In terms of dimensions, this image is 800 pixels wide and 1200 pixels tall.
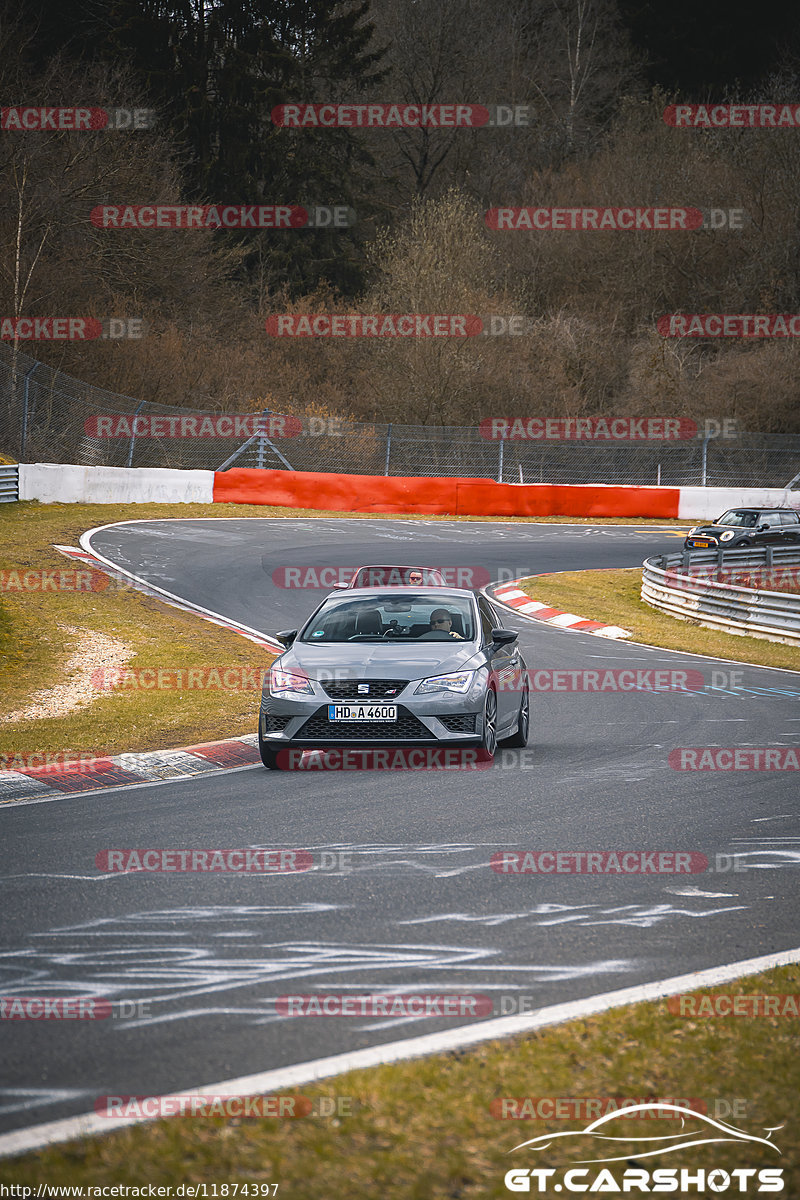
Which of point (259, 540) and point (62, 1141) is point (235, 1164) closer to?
point (62, 1141)

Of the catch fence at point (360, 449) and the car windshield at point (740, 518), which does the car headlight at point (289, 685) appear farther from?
the catch fence at point (360, 449)

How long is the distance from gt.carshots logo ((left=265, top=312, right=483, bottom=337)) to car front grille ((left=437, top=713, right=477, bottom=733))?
115 feet

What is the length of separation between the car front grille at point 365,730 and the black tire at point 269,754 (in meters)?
0.28

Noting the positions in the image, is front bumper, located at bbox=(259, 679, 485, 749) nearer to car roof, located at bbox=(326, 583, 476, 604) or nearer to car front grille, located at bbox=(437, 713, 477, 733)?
car front grille, located at bbox=(437, 713, 477, 733)

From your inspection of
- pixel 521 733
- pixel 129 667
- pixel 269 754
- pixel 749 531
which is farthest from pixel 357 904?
pixel 749 531

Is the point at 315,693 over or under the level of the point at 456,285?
under

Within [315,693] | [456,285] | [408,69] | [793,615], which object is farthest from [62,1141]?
[408,69]

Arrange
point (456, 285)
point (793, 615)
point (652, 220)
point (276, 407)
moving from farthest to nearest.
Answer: point (652, 220) → point (456, 285) → point (276, 407) → point (793, 615)

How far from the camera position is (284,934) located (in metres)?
5.63

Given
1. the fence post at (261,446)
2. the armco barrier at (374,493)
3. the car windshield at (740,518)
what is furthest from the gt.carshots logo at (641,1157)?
the fence post at (261,446)

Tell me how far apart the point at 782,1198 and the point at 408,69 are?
60.2 m

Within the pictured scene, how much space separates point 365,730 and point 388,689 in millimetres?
357

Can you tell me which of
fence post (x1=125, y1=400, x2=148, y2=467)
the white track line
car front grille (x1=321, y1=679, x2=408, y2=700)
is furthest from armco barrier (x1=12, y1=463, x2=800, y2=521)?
the white track line

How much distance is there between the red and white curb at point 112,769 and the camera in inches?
358
